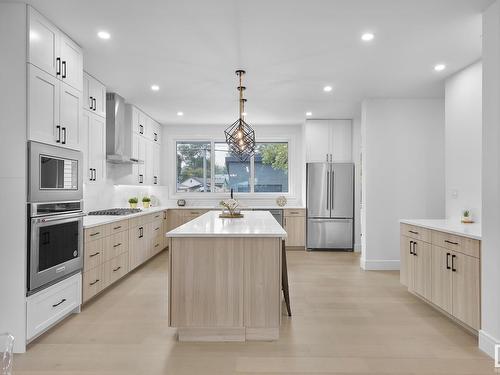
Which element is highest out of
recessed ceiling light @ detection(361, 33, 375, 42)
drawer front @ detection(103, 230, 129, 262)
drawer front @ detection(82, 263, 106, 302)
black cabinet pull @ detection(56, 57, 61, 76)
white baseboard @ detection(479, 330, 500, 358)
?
recessed ceiling light @ detection(361, 33, 375, 42)

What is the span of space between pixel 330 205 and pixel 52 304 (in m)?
5.14

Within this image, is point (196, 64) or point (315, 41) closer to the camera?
point (315, 41)

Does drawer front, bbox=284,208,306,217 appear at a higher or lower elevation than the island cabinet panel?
higher

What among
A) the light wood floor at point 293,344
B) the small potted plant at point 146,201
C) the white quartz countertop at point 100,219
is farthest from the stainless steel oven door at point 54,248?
the small potted plant at point 146,201

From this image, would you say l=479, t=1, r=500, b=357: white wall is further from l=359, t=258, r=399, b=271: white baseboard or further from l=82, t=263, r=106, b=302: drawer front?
l=82, t=263, r=106, b=302: drawer front

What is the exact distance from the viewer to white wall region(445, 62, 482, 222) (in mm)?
3695

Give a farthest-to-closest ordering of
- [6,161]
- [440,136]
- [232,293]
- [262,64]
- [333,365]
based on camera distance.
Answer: [440,136]
[262,64]
[232,293]
[6,161]
[333,365]

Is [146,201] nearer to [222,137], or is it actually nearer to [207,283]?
[222,137]

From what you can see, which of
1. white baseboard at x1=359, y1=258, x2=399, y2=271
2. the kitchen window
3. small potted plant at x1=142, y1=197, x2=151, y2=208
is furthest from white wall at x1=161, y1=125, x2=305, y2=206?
white baseboard at x1=359, y1=258, x2=399, y2=271

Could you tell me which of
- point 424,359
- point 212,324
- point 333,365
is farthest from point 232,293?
point 424,359

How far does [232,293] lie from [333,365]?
3.01 feet

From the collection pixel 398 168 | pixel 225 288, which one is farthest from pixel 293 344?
pixel 398 168

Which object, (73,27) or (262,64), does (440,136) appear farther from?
(73,27)

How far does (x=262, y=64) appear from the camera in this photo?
388 centimetres
